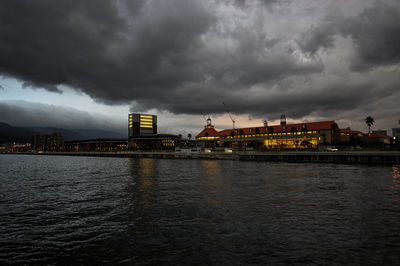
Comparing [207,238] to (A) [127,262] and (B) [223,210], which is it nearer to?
(A) [127,262]

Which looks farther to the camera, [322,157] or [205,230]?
[322,157]

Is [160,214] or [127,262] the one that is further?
[160,214]

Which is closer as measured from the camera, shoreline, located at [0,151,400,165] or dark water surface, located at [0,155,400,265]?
dark water surface, located at [0,155,400,265]

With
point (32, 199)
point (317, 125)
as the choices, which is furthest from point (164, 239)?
point (317, 125)

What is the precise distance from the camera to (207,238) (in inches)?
597

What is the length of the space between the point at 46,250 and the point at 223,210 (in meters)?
13.7

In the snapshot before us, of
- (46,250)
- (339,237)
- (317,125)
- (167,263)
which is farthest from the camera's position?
(317,125)

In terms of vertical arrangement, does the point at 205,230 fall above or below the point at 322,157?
below

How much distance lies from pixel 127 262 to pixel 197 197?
16.4 m

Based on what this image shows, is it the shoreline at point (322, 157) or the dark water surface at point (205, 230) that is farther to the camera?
the shoreline at point (322, 157)

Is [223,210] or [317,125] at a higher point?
[317,125]

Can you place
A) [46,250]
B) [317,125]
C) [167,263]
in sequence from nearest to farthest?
[167,263] < [46,250] < [317,125]

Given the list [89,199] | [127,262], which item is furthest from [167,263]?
[89,199]

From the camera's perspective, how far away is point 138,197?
2894 cm
